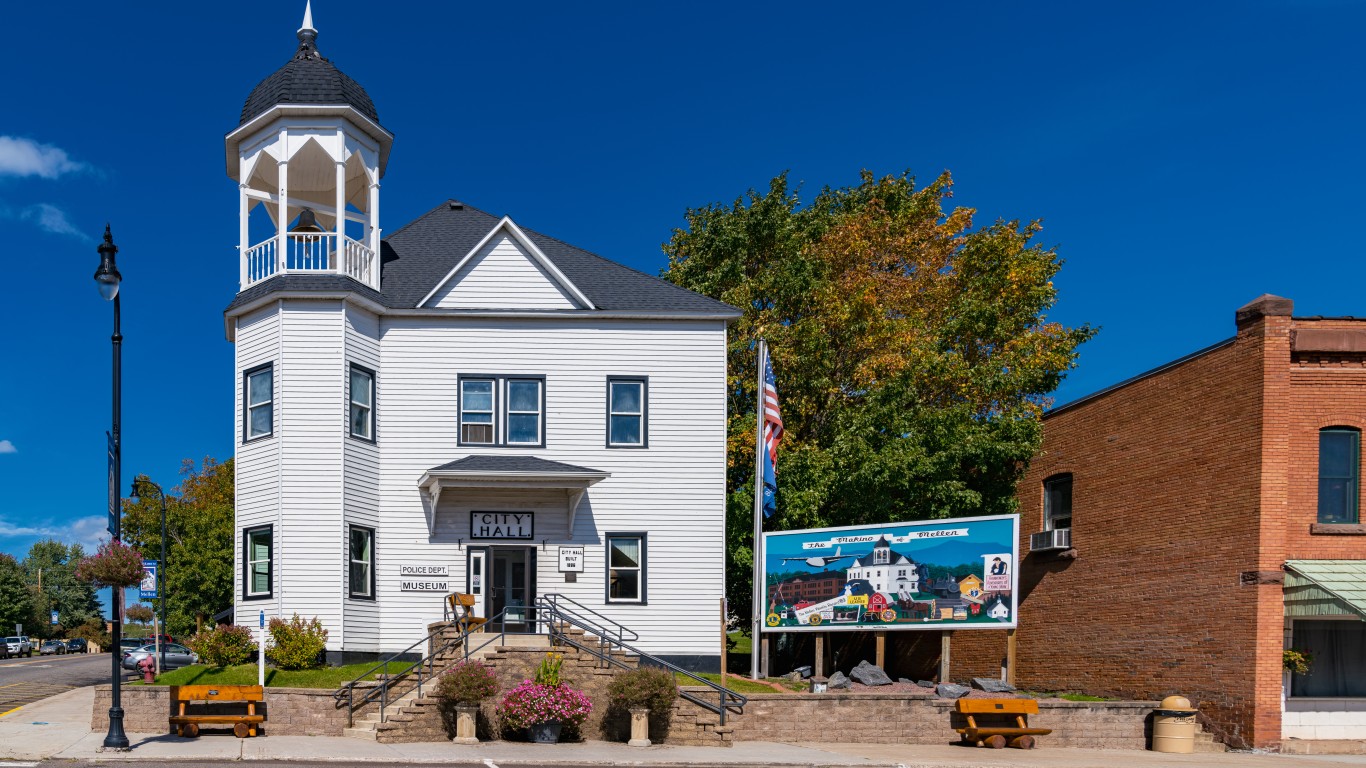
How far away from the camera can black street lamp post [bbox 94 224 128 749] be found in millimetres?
20047

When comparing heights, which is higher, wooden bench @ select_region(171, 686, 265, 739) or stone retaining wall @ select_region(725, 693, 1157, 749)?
wooden bench @ select_region(171, 686, 265, 739)

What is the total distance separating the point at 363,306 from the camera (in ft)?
93.8

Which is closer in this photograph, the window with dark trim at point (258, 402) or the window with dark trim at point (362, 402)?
the window with dark trim at point (258, 402)

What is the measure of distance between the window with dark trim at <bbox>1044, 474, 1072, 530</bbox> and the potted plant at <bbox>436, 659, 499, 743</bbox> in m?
14.6

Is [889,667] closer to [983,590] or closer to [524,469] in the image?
[983,590]

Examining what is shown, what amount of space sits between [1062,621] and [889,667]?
498 centimetres

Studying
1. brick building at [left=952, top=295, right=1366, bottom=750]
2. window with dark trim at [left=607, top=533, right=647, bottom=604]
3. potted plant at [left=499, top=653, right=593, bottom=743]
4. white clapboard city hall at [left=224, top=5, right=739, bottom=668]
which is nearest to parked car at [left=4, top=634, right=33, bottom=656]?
white clapboard city hall at [left=224, top=5, right=739, bottom=668]

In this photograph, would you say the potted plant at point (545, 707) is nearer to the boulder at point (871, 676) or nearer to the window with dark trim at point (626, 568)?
the window with dark trim at point (626, 568)

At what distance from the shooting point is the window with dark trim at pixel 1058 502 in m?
30.0

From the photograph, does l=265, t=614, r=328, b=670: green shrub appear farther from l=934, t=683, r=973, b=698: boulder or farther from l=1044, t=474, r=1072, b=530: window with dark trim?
l=1044, t=474, r=1072, b=530: window with dark trim

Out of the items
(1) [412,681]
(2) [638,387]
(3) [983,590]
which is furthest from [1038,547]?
(1) [412,681]

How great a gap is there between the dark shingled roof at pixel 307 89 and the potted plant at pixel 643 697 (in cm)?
1454

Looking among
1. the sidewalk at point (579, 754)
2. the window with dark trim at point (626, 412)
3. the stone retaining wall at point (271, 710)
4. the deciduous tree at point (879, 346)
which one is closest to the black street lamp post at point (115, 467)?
the sidewalk at point (579, 754)

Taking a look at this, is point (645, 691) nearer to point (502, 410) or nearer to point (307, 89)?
point (502, 410)
